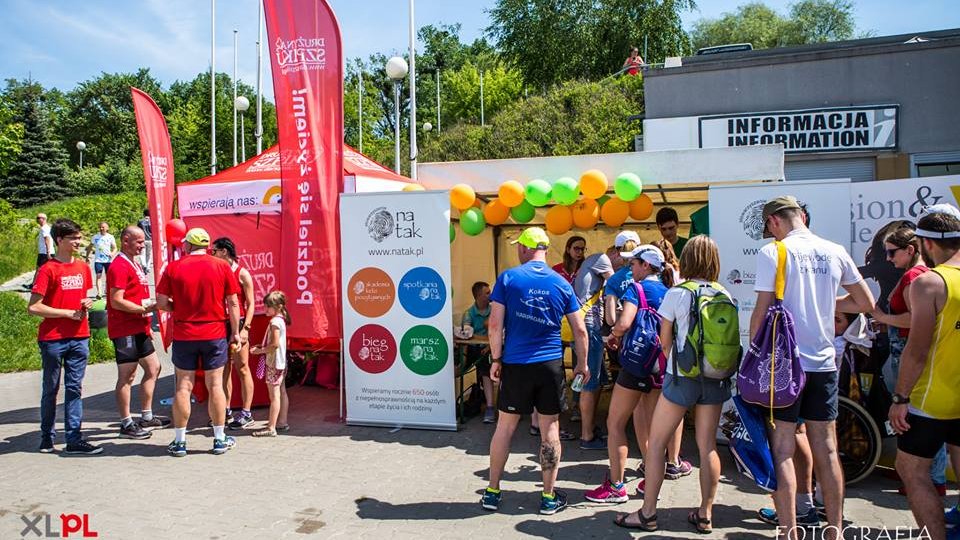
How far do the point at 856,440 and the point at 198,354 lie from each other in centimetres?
501

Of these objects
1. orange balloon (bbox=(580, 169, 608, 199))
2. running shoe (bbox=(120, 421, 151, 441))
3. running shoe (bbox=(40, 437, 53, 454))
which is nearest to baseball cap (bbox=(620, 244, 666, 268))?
orange balloon (bbox=(580, 169, 608, 199))

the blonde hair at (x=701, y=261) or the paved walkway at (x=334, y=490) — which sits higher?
the blonde hair at (x=701, y=261)

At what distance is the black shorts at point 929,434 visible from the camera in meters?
3.22

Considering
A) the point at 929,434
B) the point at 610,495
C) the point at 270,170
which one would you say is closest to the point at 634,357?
the point at 610,495

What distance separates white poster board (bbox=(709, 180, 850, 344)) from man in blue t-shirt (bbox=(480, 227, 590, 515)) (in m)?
1.87

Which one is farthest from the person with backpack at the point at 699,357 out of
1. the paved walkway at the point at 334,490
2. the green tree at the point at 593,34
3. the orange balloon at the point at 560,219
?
the green tree at the point at 593,34

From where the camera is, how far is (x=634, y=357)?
13.9 ft

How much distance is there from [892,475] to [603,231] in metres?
4.72

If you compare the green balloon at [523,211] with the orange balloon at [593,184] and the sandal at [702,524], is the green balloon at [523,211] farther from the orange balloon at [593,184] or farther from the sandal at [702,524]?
the sandal at [702,524]

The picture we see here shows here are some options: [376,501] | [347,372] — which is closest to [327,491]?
[376,501]

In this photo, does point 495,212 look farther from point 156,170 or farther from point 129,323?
point 156,170

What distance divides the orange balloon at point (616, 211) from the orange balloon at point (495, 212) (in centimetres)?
100

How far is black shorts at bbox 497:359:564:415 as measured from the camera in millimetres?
4242

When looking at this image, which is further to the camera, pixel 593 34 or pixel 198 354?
pixel 593 34
